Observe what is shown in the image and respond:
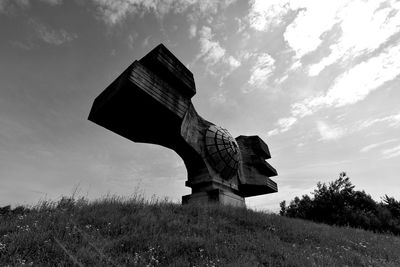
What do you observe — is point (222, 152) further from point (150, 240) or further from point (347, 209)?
point (347, 209)

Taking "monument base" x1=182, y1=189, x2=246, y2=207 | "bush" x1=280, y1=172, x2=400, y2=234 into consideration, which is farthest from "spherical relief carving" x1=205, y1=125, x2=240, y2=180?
"bush" x1=280, y1=172, x2=400, y2=234

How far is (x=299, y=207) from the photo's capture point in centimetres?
3500

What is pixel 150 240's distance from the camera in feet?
13.8

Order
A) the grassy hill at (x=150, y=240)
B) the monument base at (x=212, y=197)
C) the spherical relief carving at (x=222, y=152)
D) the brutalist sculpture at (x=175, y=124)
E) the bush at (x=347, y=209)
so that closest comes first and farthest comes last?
the grassy hill at (x=150, y=240) → the brutalist sculpture at (x=175, y=124) → the monument base at (x=212, y=197) → the spherical relief carving at (x=222, y=152) → the bush at (x=347, y=209)

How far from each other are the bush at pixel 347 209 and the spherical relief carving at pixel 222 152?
2415 centimetres

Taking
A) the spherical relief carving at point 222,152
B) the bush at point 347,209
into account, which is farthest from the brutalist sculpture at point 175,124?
the bush at point 347,209

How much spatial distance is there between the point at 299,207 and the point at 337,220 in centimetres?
643

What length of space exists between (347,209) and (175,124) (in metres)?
30.2

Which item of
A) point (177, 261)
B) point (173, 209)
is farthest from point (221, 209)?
point (177, 261)

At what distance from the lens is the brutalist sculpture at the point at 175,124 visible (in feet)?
24.0

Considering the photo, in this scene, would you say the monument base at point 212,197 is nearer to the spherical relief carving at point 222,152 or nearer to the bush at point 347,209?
the spherical relief carving at point 222,152

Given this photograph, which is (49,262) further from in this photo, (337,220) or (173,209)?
(337,220)

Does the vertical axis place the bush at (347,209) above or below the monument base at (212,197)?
above

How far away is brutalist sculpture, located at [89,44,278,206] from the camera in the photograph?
7.31 meters
